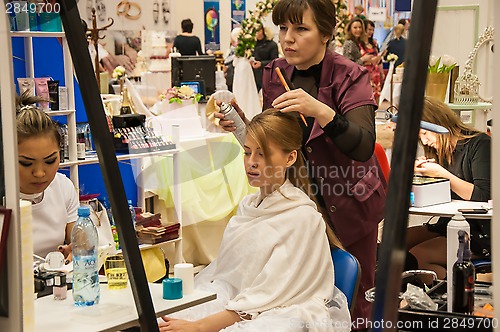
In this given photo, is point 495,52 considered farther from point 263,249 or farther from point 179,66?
point 179,66

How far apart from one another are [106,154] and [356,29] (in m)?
2.88

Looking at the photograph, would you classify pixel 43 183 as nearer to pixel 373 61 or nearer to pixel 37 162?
pixel 37 162

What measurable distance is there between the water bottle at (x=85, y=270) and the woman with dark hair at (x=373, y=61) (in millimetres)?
2533

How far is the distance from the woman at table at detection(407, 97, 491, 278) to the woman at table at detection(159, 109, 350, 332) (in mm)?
1153

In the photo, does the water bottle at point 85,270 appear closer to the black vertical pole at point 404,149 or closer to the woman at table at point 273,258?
the woman at table at point 273,258

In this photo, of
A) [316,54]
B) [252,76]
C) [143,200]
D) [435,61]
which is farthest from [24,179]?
[252,76]

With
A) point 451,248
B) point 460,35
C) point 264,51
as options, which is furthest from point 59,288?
point 264,51

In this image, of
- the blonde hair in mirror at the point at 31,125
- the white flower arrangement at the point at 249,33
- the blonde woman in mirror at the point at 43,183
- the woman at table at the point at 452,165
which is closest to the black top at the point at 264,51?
the white flower arrangement at the point at 249,33

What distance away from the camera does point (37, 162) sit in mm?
2295

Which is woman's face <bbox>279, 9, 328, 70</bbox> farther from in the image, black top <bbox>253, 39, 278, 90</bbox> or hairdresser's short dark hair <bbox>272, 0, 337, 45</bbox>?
black top <bbox>253, 39, 278, 90</bbox>

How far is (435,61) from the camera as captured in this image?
13.8ft

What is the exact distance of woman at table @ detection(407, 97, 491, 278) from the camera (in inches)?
125

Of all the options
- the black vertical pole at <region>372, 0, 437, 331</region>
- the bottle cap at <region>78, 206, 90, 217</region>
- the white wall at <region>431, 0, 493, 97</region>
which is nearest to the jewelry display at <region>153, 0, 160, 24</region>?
the white wall at <region>431, 0, 493, 97</region>

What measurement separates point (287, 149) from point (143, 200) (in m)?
2.14
